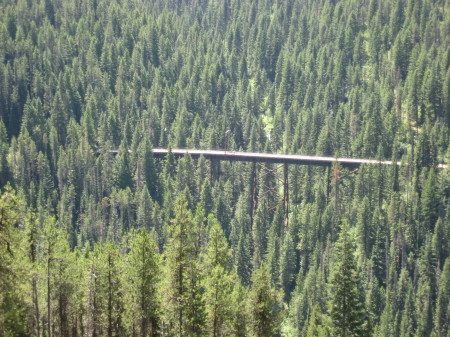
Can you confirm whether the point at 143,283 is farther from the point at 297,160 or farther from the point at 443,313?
the point at 297,160

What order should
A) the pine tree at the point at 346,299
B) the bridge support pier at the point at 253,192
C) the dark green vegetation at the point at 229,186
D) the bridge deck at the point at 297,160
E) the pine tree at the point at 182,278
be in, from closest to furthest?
1. the pine tree at the point at 182,278
2. the dark green vegetation at the point at 229,186
3. the pine tree at the point at 346,299
4. the bridge deck at the point at 297,160
5. the bridge support pier at the point at 253,192

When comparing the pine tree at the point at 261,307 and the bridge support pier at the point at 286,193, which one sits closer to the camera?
the pine tree at the point at 261,307

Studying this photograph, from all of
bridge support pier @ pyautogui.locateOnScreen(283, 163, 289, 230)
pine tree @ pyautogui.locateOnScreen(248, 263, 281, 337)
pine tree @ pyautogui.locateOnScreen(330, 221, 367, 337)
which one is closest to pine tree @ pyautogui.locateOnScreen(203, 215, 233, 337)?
pine tree @ pyautogui.locateOnScreen(248, 263, 281, 337)

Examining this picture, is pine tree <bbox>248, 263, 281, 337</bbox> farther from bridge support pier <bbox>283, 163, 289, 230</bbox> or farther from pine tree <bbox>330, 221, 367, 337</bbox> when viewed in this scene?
bridge support pier <bbox>283, 163, 289, 230</bbox>

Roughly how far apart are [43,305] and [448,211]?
3407 inches

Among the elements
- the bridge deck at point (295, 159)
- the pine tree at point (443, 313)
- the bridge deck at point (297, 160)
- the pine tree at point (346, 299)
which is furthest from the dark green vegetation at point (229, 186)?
the bridge deck at point (295, 159)

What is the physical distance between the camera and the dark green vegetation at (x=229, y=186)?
50.7 m

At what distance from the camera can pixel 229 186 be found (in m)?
143

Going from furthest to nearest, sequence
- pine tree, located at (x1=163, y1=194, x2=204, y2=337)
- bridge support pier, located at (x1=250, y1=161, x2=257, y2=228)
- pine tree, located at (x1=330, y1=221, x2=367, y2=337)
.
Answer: bridge support pier, located at (x1=250, y1=161, x2=257, y2=228) → pine tree, located at (x1=330, y1=221, x2=367, y2=337) → pine tree, located at (x1=163, y1=194, x2=204, y2=337)

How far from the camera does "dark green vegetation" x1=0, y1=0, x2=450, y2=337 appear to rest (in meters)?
50.7

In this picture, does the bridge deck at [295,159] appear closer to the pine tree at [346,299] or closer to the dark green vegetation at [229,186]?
the dark green vegetation at [229,186]

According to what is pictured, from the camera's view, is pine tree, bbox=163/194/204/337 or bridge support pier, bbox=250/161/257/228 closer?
pine tree, bbox=163/194/204/337

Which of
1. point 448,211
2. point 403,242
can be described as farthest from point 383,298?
point 448,211

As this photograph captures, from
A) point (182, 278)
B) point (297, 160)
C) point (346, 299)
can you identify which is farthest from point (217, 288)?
point (297, 160)
